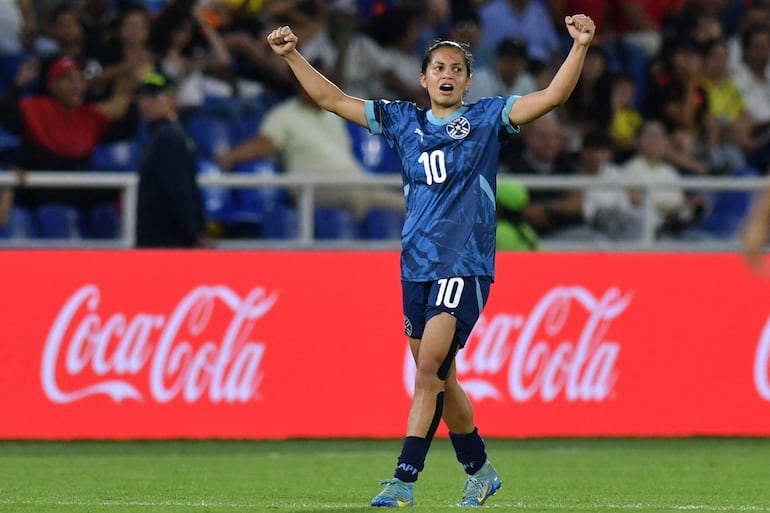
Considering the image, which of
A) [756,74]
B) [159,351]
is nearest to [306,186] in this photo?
[159,351]

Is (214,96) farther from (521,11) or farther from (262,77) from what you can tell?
(521,11)

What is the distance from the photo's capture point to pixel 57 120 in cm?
1318

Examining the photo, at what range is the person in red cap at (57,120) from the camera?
13.0 metres

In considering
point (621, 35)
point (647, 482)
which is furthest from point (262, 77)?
point (647, 482)

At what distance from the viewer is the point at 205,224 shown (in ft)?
39.9

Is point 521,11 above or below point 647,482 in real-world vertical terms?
above

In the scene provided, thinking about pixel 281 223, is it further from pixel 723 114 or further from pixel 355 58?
pixel 723 114

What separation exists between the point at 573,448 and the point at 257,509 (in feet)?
15.2

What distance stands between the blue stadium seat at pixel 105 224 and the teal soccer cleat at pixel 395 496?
19.0ft

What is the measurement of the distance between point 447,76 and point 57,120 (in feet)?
22.3

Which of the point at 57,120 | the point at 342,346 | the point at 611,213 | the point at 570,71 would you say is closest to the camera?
the point at 570,71

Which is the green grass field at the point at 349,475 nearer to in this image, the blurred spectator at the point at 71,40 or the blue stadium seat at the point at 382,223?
the blue stadium seat at the point at 382,223

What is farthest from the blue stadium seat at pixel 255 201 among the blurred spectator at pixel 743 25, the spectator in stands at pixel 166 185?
the blurred spectator at pixel 743 25

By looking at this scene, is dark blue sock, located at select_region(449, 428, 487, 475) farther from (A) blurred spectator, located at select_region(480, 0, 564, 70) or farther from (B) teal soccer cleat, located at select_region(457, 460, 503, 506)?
(A) blurred spectator, located at select_region(480, 0, 564, 70)
